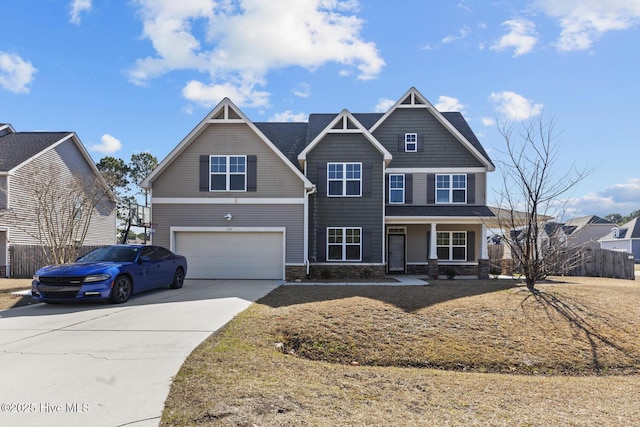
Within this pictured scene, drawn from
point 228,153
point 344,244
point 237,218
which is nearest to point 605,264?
point 344,244

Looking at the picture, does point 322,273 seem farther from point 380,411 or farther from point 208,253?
point 380,411

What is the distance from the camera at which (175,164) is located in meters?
18.1

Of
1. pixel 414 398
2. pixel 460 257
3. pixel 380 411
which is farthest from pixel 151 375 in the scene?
pixel 460 257

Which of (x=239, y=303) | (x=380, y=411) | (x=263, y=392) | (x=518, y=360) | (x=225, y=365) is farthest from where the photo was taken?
(x=239, y=303)

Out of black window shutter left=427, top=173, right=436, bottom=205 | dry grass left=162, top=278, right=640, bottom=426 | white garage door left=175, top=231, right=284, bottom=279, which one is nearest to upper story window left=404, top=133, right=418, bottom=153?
black window shutter left=427, top=173, right=436, bottom=205

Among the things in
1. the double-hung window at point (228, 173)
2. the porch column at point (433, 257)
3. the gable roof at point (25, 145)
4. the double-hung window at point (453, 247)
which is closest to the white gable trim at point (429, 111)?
the double-hung window at point (453, 247)

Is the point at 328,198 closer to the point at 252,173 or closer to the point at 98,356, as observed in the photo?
the point at 252,173

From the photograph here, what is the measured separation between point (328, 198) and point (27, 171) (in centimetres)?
1484

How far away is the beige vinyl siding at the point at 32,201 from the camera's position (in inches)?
815

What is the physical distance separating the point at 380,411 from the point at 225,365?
2.29m

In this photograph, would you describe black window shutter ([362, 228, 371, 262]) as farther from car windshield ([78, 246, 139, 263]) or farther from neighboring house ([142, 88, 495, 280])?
car windshield ([78, 246, 139, 263])

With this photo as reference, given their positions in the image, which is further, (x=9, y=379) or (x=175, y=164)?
(x=175, y=164)

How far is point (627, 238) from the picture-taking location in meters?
49.9

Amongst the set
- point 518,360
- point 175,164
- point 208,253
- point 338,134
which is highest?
point 338,134
